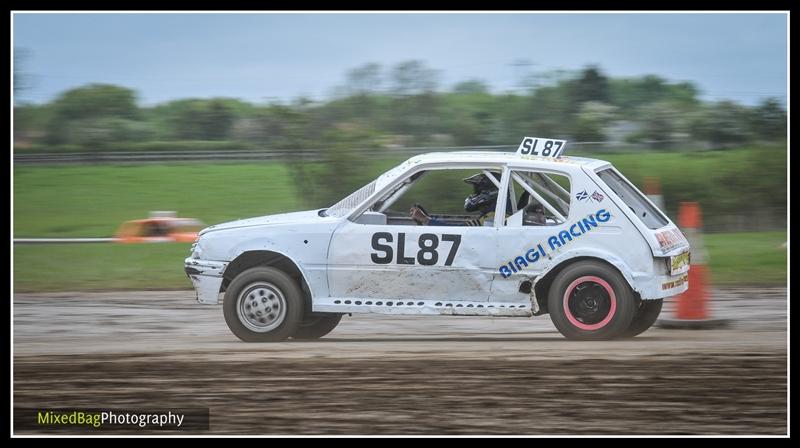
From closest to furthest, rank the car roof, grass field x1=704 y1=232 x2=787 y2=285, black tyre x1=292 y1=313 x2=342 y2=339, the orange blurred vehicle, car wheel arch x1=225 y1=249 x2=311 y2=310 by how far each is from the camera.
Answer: the car roof
car wheel arch x1=225 y1=249 x2=311 y2=310
black tyre x1=292 y1=313 x2=342 y2=339
grass field x1=704 y1=232 x2=787 y2=285
the orange blurred vehicle

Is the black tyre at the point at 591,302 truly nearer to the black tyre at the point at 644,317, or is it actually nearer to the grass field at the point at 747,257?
the black tyre at the point at 644,317

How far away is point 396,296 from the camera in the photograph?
9.09 m

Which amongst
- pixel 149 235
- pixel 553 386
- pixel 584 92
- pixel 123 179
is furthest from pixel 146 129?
pixel 553 386

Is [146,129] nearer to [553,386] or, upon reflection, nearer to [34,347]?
[34,347]

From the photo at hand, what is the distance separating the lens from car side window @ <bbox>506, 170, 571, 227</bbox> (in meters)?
9.05

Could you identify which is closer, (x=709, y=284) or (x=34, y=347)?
(x=34, y=347)

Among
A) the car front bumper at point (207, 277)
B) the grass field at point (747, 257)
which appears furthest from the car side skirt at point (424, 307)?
the grass field at point (747, 257)

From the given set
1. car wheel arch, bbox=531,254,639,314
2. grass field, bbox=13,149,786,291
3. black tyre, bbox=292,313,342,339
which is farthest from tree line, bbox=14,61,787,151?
car wheel arch, bbox=531,254,639,314

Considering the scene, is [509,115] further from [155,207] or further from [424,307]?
[424,307]

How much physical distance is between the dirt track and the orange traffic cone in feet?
1.11

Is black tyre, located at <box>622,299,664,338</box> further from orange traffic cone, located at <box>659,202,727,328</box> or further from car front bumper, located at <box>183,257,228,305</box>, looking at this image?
car front bumper, located at <box>183,257,228,305</box>

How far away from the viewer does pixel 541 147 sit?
948 cm

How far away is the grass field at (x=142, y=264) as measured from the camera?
14273 millimetres

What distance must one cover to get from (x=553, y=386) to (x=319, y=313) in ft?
8.58
